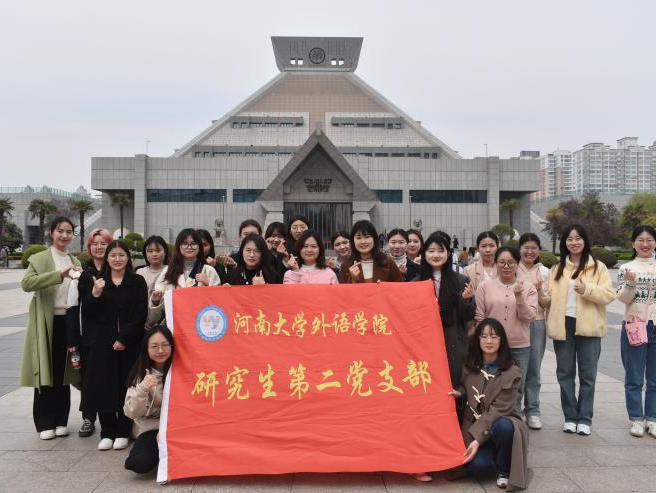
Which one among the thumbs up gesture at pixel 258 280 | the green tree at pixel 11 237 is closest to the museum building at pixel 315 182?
the green tree at pixel 11 237

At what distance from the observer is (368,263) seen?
5.18 meters

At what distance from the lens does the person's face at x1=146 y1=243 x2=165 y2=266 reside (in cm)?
523

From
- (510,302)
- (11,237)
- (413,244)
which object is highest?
(11,237)

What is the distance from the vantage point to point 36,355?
198 inches

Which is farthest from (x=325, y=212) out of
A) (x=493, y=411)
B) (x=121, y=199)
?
(x=493, y=411)

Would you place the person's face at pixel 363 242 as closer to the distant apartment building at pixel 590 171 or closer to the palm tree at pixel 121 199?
the palm tree at pixel 121 199

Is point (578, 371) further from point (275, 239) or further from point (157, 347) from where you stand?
point (157, 347)

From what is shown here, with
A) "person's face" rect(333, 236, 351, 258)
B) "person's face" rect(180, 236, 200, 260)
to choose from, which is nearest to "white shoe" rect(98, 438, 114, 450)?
"person's face" rect(180, 236, 200, 260)

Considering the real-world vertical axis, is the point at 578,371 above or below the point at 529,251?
below

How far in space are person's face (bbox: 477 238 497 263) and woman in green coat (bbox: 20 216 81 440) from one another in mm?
4243

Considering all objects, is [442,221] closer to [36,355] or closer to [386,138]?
[386,138]

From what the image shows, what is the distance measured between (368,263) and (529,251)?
1.74 metres

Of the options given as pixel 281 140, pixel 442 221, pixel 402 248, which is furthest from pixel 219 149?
pixel 402 248

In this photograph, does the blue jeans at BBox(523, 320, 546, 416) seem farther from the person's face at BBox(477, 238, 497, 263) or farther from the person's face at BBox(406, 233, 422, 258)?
the person's face at BBox(406, 233, 422, 258)
